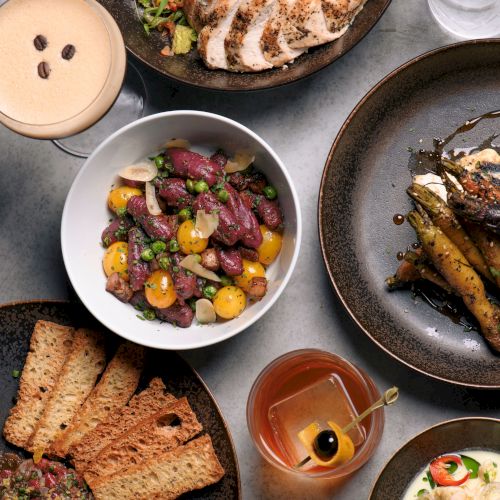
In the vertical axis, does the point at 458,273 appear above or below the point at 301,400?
above

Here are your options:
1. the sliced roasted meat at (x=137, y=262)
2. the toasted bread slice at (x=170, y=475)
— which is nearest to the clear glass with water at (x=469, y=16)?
the sliced roasted meat at (x=137, y=262)

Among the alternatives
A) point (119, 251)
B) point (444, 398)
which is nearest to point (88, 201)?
point (119, 251)

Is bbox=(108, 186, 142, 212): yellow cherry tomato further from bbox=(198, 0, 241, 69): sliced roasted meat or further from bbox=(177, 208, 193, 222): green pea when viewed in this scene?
bbox=(198, 0, 241, 69): sliced roasted meat

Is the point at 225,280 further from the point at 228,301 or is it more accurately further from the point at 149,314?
the point at 149,314

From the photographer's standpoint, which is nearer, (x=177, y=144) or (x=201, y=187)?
(x=201, y=187)

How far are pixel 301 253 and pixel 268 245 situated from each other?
23 centimetres

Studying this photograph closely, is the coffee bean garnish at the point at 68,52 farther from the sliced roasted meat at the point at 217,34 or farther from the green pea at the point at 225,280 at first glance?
the green pea at the point at 225,280

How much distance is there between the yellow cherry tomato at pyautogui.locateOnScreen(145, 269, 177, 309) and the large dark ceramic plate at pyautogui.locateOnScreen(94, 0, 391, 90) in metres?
0.62

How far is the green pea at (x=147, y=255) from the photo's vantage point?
2252 mm

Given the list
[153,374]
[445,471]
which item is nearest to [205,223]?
[153,374]

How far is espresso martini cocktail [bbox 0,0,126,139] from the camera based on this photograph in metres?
2.13

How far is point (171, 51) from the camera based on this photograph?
2494 mm

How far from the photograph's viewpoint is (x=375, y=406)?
7.20ft

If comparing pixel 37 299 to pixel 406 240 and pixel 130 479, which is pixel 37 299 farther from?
pixel 406 240
